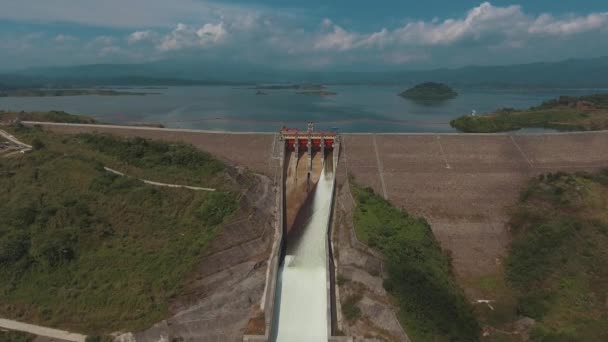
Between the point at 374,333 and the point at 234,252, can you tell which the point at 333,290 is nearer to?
the point at 374,333

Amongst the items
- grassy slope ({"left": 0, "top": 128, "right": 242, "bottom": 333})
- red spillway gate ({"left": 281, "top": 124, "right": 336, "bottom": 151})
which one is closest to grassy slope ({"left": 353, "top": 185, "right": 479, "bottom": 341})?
red spillway gate ({"left": 281, "top": 124, "right": 336, "bottom": 151})

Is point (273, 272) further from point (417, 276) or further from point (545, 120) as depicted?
point (545, 120)

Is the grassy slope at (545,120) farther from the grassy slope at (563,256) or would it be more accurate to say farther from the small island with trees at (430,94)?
the small island with trees at (430,94)

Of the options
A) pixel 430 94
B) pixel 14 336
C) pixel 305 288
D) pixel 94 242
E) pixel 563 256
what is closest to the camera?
pixel 14 336

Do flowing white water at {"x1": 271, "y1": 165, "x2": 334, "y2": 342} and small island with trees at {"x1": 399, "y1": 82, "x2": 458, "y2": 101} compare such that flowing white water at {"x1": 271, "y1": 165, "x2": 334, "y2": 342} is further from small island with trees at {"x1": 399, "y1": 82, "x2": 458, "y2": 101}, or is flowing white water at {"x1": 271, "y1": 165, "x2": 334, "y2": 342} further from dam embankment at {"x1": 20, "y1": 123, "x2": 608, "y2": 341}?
small island with trees at {"x1": 399, "y1": 82, "x2": 458, "y2": 101}

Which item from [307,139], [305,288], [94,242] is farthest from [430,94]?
[94,242]
